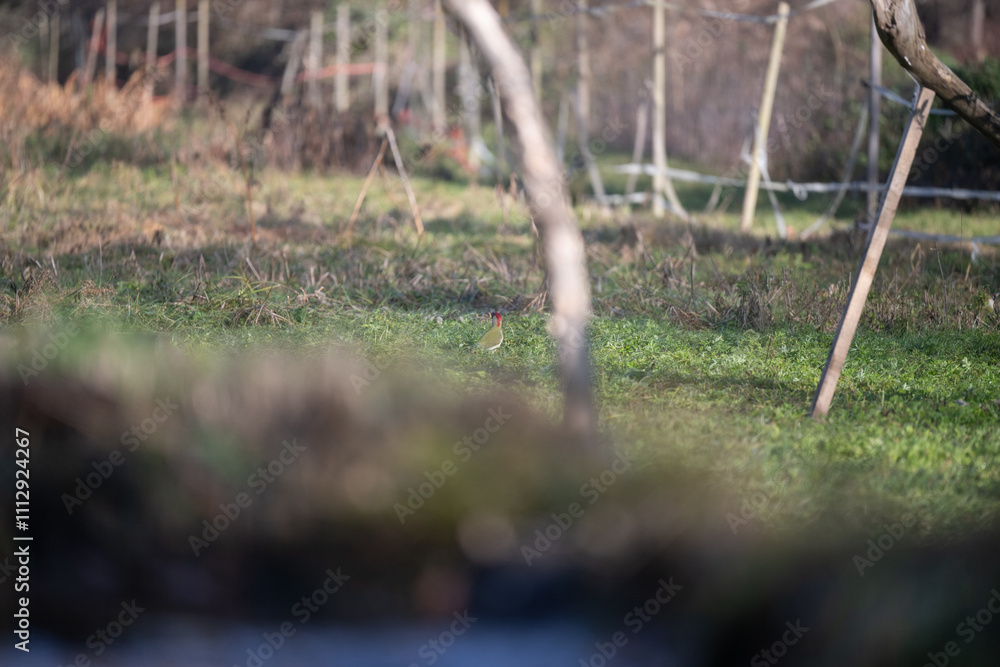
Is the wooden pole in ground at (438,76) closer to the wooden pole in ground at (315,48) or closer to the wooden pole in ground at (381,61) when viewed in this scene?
the wooden pole in ground at (381,61)

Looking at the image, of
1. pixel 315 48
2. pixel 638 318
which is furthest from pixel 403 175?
pixel 315 48

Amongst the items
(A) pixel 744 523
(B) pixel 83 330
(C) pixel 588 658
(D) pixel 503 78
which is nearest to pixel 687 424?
(A) pixel 744 523

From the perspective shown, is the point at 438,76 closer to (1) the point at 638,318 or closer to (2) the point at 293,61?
(2) the point at 293,61

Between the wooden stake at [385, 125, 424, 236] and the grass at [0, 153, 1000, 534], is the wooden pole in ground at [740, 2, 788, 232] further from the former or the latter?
the wooden stake at [385, 125, 424, 236]

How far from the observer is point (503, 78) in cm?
274

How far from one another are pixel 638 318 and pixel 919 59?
2.03 meters

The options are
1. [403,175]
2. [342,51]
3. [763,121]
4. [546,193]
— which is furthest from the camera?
[342,51]

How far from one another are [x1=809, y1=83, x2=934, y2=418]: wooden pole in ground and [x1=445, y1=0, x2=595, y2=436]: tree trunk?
1.15 meters

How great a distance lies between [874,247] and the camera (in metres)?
3.62

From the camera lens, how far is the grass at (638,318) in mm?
3379

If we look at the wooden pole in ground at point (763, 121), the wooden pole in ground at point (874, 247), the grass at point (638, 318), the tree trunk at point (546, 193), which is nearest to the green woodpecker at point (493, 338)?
the grass at point (638, 318)

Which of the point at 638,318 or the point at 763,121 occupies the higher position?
the point at 763,121

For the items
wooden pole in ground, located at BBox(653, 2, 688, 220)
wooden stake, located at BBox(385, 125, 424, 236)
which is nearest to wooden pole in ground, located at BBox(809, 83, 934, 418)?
wooden stake, located at BBox(385, 125, 424, 236)

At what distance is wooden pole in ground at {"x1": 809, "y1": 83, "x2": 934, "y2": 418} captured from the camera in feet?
11.7
